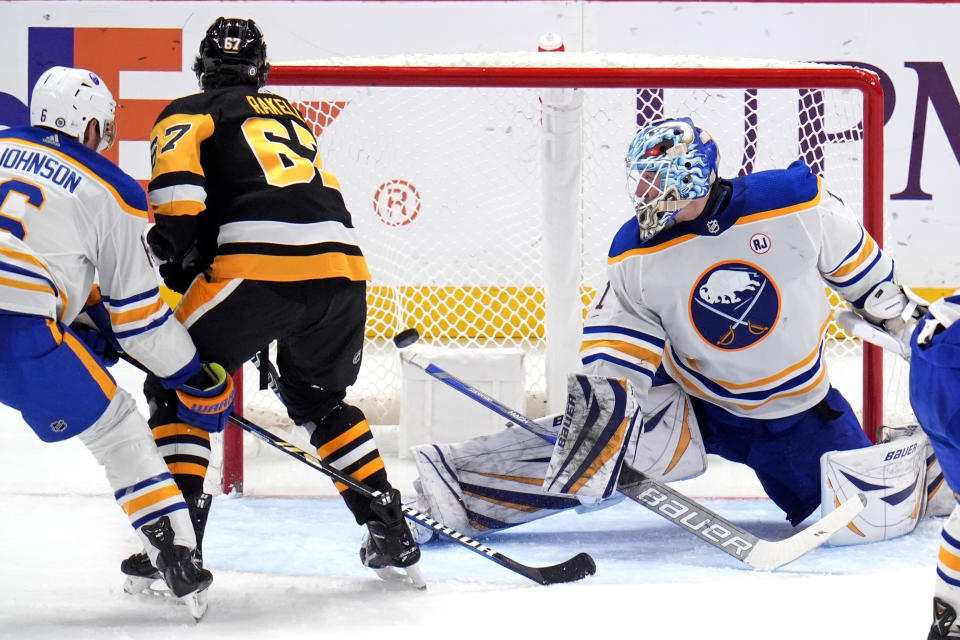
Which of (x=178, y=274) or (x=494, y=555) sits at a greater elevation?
(x=178, y=274)

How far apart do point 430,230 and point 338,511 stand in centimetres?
134

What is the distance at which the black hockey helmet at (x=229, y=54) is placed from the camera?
2.39 metres

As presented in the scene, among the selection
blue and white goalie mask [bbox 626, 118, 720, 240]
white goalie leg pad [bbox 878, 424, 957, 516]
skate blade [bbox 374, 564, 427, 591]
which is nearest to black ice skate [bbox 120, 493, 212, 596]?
skate blade [bbox 374, 564, 427, 591]

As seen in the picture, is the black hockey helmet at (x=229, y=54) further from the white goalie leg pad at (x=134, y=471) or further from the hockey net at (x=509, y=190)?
the hockey net at (x=509, y=190)

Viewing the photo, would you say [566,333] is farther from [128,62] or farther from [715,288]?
[128,62]

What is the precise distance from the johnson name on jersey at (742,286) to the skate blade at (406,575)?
0.65 meters

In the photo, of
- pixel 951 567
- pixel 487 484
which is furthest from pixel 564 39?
pixel 951 567

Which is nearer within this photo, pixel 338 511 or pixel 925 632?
pixel 925 632

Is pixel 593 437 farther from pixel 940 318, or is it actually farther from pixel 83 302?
pixel 83 302

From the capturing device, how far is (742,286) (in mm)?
2691

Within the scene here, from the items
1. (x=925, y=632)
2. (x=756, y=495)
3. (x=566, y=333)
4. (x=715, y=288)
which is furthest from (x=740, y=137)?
(x=925, y=632)

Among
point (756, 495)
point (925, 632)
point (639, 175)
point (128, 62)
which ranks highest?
point (128, 62)

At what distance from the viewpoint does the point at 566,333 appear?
12.2 feet

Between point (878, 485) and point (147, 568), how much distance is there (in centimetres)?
166
